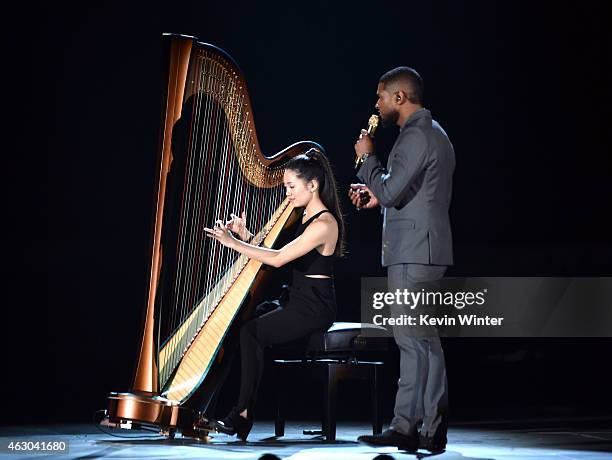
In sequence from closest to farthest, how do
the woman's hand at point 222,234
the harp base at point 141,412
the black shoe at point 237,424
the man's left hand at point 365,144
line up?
the harp base at point 141,412
the man's left hand at point 365,144
the woman's hand at point 222,234
the black shoe at point 237,424

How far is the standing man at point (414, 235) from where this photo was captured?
11.3ft

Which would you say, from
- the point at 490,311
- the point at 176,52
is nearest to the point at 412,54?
the point at 490,311

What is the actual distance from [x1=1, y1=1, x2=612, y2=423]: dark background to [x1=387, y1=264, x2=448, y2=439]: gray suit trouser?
2630 mm

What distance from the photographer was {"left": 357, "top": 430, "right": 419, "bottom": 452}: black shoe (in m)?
3.43

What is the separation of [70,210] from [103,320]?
0.75 metres

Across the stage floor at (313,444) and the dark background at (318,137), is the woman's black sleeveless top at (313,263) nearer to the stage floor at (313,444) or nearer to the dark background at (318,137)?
the stage floor at (313,444)

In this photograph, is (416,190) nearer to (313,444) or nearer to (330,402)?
(330,402)

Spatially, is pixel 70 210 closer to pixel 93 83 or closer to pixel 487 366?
pixel 93 83

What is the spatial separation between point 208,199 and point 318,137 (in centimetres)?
322

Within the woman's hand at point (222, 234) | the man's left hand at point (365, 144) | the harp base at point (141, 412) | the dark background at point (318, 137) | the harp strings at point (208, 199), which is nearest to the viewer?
the harp base at point (141, 412)

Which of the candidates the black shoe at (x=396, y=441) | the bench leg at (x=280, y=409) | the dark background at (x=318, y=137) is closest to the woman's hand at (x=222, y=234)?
the bench leg at (x=280, y=409)

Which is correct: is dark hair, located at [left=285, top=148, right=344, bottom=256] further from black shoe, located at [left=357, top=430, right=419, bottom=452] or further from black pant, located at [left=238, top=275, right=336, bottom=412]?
black shoe, located at [left=357, top=430, right=419, bottom=452]

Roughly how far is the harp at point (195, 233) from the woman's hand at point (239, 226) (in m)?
0.04

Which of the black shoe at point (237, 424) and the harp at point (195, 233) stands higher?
the harp at point (195, 233)
